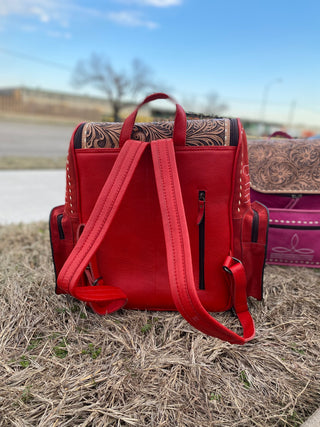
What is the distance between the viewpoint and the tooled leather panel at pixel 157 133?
1.08m

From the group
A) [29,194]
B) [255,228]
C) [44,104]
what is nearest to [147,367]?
[255,228]

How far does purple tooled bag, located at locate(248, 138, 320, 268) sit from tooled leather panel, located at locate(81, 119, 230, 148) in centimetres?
62

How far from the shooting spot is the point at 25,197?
3078mm

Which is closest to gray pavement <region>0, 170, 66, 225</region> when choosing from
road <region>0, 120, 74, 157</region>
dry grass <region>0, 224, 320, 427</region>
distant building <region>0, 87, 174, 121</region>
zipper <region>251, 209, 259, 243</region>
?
dry grass <region>0, 224, 320, 427</region>

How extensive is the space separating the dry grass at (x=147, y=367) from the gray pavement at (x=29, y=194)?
1.31 metres

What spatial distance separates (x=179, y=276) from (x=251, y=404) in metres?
0.40

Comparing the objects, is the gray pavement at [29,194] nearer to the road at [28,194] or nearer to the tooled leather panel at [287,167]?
the road at [28,194]

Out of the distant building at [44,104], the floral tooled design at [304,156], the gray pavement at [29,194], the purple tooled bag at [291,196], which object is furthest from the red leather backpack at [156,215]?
the distant building at [44,104]

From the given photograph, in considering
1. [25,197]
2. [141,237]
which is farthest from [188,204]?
[25,197]

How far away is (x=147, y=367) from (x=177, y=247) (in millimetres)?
384

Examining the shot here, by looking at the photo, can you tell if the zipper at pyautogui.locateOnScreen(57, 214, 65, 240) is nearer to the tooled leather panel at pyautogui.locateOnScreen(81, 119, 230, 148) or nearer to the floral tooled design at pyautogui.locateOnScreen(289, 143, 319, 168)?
the tooled leather panel at pyautogui.locateOnScreen(81, 119, 230, 148)

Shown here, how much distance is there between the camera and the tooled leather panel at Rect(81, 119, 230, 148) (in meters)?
1.08

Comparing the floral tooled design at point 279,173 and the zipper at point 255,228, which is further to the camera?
the floral tooled design at point 279,173

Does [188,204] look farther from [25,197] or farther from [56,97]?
[56,97]
